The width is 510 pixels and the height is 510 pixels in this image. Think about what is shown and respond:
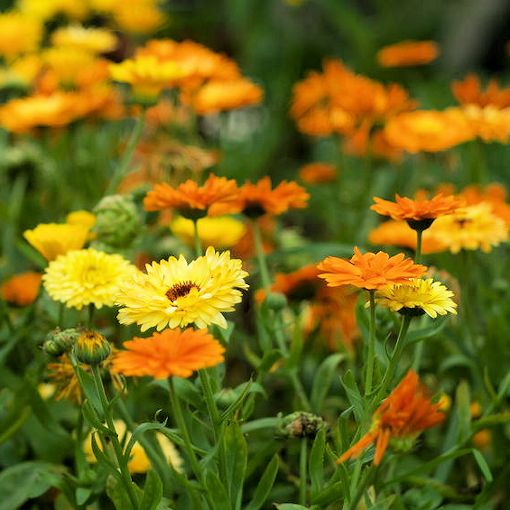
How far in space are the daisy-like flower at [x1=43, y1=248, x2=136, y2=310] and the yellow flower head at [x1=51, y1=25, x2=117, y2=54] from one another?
99cm

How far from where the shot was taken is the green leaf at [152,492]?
899mm

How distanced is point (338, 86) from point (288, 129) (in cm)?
123

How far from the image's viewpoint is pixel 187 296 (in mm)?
855

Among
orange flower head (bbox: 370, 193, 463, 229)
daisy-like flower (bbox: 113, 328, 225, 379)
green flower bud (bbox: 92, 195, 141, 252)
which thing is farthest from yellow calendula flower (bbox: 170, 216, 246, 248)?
daisy-like flower (bbox: 113, 328, 225, 379)

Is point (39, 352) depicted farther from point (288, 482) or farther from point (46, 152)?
point (46, 152)

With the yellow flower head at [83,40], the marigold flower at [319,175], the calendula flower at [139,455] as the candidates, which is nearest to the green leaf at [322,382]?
the calendula flower at [139,455]

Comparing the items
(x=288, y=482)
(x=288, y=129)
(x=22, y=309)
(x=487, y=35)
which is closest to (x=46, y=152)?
(x=22, y=309)

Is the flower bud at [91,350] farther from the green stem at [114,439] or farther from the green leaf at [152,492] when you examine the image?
the green leaf at [152,492]

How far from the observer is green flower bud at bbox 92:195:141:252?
4.00ft

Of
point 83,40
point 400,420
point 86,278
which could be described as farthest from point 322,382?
point 83,40

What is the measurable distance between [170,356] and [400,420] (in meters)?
0.18

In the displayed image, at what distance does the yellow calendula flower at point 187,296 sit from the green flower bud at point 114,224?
0.31 m

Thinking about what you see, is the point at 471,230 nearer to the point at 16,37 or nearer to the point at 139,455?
the point at 139,455

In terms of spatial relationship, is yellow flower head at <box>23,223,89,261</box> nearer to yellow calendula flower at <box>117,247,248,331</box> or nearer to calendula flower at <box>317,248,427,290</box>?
yellow calendula flower at <box>117,247,248,331</box>
